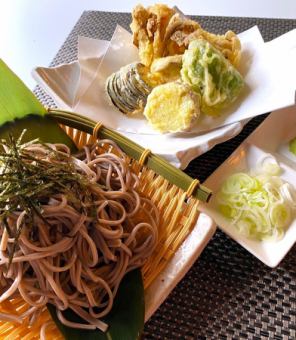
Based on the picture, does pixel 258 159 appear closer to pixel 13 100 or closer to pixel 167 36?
pixel 167 36

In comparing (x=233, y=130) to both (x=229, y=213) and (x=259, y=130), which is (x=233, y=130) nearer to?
(x=259, y=130)

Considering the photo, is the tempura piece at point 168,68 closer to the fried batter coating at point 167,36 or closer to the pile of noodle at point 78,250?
the fried batter coating at point 167,36

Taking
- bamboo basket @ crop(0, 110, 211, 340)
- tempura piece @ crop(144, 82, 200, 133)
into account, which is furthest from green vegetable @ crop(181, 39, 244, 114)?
bamboo basket @ crop(0, 110, 211, 340)

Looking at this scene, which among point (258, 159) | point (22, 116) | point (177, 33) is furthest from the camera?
point (177, 33)

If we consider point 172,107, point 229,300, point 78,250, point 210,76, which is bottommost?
point 229,300

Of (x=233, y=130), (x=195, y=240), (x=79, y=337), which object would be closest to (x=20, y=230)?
(x=79, y=337)

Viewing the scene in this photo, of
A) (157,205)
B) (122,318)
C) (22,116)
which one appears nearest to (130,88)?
(22,116)

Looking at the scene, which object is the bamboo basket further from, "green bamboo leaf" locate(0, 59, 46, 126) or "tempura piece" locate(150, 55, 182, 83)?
"tempura piece" locate(150, 55, 182, 83)
